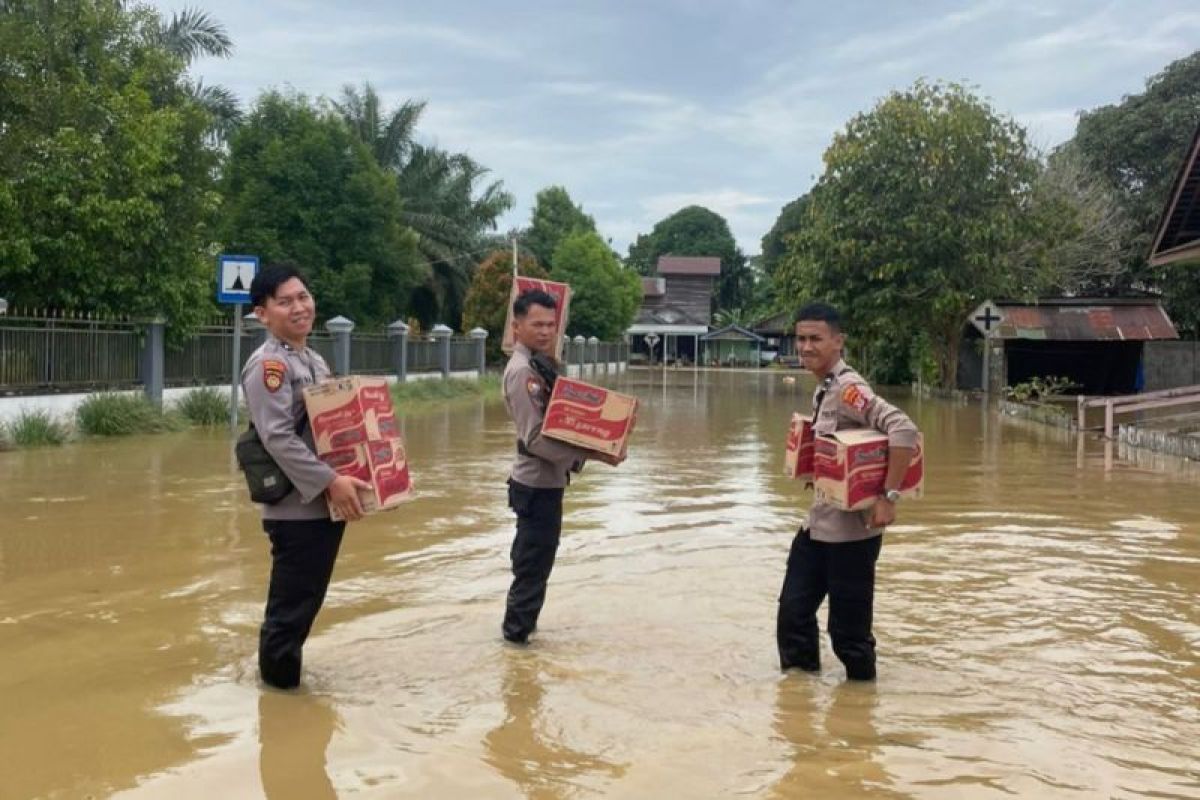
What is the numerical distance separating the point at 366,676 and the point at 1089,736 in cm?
291

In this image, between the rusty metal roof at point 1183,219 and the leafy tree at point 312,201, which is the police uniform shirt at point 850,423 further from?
the leafy tree at point 312,201

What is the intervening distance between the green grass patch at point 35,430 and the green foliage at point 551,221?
1852 inches

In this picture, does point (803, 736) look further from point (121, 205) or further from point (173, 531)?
point (121, 205)

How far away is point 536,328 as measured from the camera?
5297 millimetres

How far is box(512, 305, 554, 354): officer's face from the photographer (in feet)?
17.4

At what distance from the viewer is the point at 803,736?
166 inches

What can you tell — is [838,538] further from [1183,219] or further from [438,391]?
[438,391]

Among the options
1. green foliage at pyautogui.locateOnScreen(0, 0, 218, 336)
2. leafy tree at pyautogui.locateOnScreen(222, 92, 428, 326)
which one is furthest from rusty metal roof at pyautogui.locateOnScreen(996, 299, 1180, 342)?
green foliage at pyautogui.locateOnScreen(0, 0, 218, 336)

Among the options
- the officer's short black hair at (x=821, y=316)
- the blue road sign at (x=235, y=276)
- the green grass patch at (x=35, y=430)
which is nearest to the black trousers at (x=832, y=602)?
the officer's short black hair at (x=821, y=316)

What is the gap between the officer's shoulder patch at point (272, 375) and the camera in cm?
423

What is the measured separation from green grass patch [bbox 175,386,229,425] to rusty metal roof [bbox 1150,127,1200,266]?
597 inches

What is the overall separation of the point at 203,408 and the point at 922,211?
749 inches

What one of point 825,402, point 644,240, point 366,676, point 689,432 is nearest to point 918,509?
point 825,402

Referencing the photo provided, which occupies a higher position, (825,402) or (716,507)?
(825,402)
